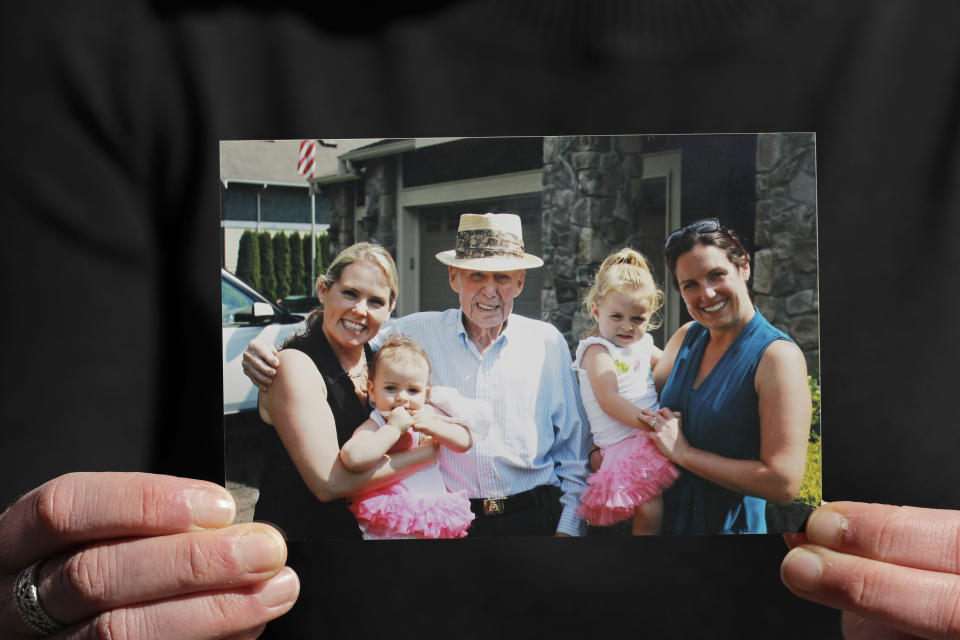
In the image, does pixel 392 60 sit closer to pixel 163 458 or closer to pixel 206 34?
pixel 206 34

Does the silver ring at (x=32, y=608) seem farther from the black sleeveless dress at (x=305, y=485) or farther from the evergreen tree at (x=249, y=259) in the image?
the evergreen tree at (x=249, y=259)

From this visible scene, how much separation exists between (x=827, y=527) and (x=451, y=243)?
2.34 feet

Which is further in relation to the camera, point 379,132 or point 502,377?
point 379,132

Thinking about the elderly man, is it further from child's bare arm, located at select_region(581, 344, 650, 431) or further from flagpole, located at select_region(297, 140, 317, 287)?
flagpole, located at select_region(297, 140, 317, 287)

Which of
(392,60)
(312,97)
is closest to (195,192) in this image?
(312,97)

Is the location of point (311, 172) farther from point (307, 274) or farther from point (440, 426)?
point (440, 426)

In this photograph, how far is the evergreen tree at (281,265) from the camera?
32.4 inches

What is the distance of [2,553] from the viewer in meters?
0.82

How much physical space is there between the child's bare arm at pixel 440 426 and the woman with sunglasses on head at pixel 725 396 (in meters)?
0.29

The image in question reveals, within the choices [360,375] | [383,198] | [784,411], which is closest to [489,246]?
[383,198]

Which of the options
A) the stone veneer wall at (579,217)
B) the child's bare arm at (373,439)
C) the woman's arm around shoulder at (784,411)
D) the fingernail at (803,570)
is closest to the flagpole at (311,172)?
the child's bare arm at (373,439)

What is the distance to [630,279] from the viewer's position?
33.5 inches

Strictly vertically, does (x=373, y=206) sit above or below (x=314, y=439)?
above

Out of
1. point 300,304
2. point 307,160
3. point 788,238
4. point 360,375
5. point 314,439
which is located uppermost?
point 307,160
